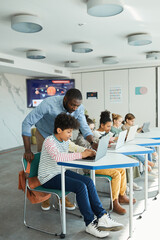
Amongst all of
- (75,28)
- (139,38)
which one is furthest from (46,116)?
(139,38)

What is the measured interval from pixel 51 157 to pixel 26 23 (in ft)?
7.73

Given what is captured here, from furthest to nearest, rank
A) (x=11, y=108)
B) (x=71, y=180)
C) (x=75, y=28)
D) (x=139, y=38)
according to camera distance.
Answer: (x=11, y=108)
(x=139, y=38)
(x=75, y=28)
(x=71, y=180)

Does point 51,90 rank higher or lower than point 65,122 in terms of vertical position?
higher

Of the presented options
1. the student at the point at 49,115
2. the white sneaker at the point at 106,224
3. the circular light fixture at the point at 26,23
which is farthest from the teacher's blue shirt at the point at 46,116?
the circular light fixture at the point at 26,23

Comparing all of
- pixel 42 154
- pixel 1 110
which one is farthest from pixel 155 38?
pixel 1 110

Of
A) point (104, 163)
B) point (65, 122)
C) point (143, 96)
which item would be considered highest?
point (143, 96)

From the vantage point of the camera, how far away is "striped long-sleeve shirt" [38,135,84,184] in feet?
8.13

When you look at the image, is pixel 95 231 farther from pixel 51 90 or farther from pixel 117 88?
pixel 51 90

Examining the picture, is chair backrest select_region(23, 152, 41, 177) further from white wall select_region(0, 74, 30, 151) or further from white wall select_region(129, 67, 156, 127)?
white wall select_region(129, 67, 156, 127)

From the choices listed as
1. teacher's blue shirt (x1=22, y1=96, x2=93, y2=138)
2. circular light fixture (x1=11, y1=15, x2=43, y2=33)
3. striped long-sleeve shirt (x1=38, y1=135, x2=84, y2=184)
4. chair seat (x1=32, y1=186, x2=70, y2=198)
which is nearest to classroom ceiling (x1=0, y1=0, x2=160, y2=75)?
circular light fixture (x1=11, y1=15, x2=43, y2=33)

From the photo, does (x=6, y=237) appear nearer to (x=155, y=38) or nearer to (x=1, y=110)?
(x=155, y=38)

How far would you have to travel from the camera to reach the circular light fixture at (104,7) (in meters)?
3.07

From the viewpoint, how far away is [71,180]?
98.7 inches

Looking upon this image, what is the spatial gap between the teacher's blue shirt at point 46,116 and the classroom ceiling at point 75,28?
1400 mm
